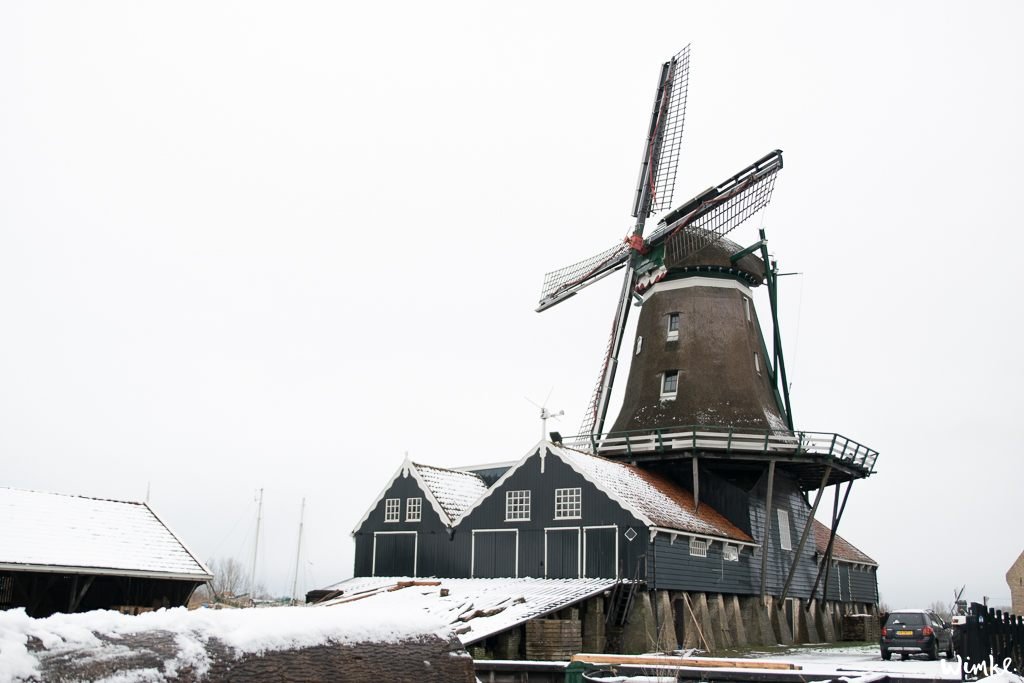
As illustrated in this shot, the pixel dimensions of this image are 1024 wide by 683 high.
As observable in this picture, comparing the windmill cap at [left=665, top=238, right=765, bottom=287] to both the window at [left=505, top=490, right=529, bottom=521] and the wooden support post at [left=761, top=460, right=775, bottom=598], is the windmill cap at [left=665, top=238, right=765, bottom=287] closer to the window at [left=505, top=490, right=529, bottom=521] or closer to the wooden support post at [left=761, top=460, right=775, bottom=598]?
the wooden support post at [left=761, top=460, right=775, bottom=598]

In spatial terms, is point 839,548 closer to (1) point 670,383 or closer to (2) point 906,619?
(1) point 670,383

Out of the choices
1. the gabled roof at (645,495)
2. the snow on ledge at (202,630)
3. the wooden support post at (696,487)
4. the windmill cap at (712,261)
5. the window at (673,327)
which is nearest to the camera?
the snow on ledge at (202,630)

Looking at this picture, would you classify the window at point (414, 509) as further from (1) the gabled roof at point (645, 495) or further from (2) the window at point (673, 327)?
(2) the window at point (673, 327)

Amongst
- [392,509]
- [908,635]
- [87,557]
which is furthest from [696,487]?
[87,557]

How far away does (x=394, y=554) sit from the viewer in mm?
34906

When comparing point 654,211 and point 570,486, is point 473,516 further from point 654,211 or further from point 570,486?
point 654,211

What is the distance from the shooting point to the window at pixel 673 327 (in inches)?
1470

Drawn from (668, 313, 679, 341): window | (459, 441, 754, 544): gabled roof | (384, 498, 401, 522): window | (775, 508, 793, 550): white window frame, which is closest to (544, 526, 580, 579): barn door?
(459, 441, 754, 544): gabled roof

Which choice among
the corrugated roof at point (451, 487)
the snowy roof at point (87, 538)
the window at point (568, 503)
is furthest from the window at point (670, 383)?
the snowy roof at point (87, 538)

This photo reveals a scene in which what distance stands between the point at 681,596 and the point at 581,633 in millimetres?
4824

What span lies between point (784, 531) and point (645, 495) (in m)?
8.59

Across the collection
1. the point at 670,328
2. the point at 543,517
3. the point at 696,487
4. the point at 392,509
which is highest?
the point at 670,328

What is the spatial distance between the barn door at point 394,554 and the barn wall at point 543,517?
2408 mm

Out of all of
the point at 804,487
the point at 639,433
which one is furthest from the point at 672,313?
the point at 804,487
